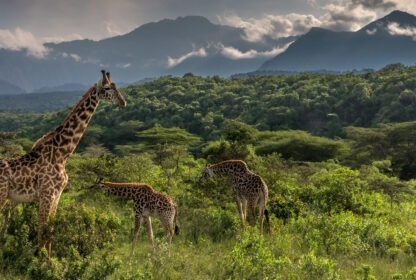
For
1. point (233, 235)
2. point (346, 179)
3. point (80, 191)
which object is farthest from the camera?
point (80, 191)

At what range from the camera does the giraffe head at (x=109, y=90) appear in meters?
7.12

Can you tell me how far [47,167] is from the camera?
6.93 meters

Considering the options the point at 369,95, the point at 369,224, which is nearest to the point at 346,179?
the point at 369,224

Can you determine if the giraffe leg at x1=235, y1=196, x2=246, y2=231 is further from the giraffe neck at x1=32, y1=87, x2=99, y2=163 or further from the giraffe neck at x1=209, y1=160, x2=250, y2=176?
the giraffe neck at x1=32, y1=87, x2=99, y2=163

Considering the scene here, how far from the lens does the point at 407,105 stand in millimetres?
58500

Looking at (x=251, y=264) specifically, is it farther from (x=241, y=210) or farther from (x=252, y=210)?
(x=252, y=210)

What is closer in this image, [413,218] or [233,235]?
[233,235]

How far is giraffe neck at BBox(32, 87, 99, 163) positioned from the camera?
7.11m

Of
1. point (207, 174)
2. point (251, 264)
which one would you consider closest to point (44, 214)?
point (251, 264)

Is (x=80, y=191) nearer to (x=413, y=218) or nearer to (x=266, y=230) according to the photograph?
(x=266, y=230)

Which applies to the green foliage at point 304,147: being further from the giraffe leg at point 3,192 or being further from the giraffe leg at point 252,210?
the giraffe leg at point 3,192

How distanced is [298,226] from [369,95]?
60766 mm

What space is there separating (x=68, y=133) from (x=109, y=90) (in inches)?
44.2

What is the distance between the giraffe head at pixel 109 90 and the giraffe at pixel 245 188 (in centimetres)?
488
